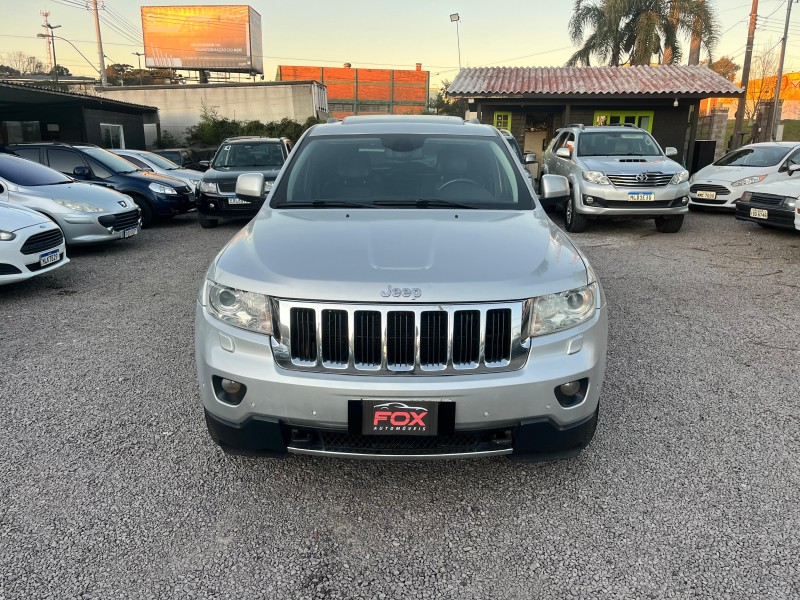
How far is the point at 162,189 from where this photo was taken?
11430 millimetres

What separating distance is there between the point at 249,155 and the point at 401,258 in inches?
412

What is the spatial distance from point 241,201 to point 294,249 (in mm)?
8679

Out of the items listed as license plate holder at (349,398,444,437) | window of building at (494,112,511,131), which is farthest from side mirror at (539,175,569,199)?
window of building at (494,112,511,131)

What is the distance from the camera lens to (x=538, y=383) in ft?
7.70

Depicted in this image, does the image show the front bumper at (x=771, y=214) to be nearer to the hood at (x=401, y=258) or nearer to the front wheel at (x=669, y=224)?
the front wheel at (x=669, y=224)

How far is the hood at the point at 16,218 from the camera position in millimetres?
6160

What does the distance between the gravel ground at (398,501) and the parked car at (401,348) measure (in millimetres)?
359

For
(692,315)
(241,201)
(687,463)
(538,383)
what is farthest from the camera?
(241,201)

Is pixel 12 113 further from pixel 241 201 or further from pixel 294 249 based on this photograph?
pixel 294 249

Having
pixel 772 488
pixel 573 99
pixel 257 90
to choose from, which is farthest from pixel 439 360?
pixel 257 90

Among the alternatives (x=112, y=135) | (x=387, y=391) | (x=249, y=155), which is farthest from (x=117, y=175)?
(x=112, y=135)

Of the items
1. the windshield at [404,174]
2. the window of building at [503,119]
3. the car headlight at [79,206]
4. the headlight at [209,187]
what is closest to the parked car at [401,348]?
the windshield at [404,174]

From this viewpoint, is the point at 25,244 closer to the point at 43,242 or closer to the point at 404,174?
the point at 43,242

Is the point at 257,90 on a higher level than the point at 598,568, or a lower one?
higher
